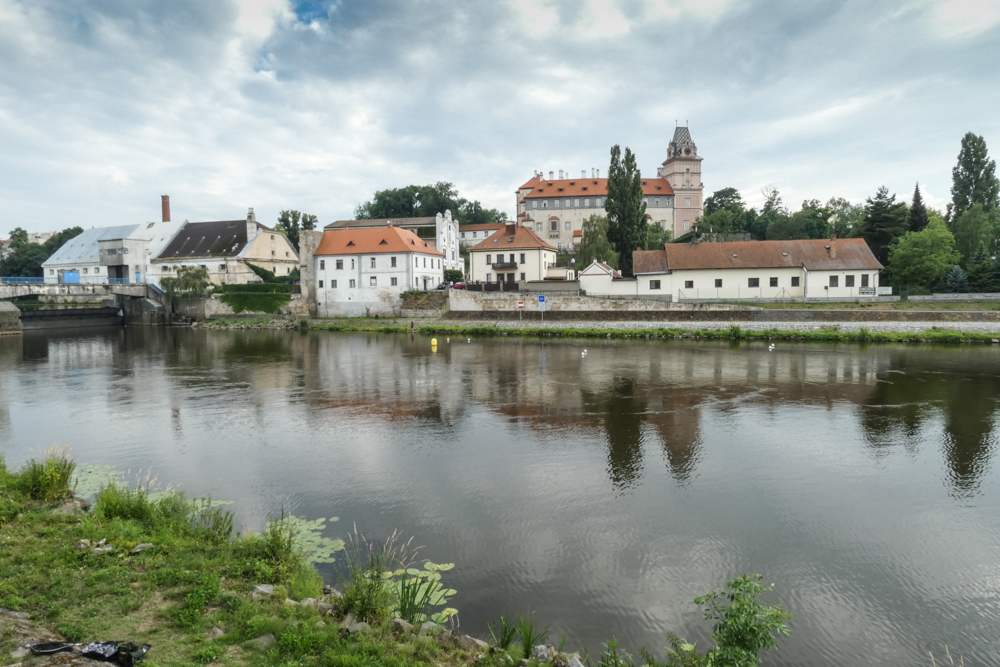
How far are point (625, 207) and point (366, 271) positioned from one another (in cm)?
2391

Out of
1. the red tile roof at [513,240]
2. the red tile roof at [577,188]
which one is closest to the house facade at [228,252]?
the red tile roof at [513,240]

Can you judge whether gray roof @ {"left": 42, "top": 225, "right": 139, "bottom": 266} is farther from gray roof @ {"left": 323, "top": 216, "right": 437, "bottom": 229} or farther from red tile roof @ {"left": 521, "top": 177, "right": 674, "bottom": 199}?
red tile roof @ {"left": 521, "top": 177, "right": 674, "bottom": 199}

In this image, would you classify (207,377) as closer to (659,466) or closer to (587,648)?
(659,466)

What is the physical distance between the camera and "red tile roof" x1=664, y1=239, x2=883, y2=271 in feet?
140

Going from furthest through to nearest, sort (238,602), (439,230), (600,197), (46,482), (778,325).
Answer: (600,197), (439,230), (778,325), (46,482), (238,602)

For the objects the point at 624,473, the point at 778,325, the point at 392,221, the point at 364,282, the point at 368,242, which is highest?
the point at 392,221

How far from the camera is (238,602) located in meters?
5.92

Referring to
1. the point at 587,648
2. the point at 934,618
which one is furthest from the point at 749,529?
the point at 587,648

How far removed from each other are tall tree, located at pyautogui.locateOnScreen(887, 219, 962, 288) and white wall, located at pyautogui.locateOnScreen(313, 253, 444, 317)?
39096 millimetres

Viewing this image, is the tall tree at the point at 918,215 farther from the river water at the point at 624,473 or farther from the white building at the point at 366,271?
the white building at the point at 366,271

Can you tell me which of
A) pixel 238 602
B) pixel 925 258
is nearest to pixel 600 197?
pixel 925 258

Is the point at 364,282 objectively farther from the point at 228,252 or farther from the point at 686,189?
the point at 686,189

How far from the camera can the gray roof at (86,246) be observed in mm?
65750

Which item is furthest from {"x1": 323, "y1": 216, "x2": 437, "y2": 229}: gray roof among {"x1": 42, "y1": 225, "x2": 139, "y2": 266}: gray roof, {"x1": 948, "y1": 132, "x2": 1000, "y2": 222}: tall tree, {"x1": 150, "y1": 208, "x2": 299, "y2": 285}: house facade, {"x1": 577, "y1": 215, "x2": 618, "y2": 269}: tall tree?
{"x1": 948, "y1": 132, "x2": 1000, "y2": 222}: tall tree
